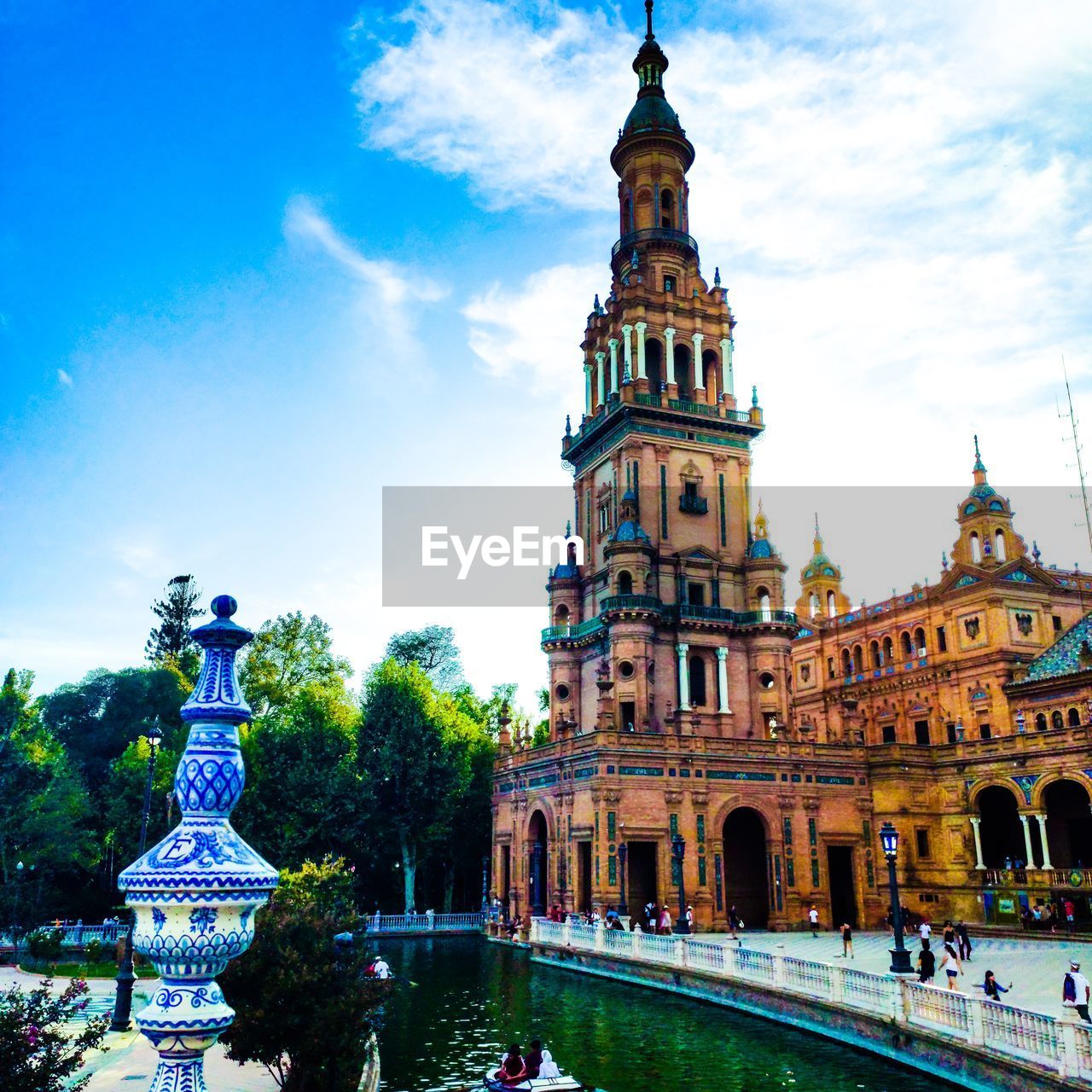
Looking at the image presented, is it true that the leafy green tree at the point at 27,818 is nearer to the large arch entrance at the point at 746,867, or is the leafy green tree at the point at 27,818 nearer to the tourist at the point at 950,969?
the large arch entrance at the point at 746,867

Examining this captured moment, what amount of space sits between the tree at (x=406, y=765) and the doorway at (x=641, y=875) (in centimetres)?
1073

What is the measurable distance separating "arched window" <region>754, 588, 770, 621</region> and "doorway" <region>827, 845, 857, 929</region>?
1081cm

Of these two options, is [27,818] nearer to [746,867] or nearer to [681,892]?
[681,892]

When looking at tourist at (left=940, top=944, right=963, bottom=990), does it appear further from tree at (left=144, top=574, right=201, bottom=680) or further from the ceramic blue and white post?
tree at (left=144, top=574, right=201, bottom=680)

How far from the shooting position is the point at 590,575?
4966cm

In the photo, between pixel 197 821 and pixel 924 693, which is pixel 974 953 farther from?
pixel 197 821

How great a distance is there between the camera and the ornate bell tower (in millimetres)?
45406

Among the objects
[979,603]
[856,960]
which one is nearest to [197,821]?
[856,960]

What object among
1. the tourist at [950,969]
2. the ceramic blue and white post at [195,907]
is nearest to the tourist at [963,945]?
the tourist at [950,969]

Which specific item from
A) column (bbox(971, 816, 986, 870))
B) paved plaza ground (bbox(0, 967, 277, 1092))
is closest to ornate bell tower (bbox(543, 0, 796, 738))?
column (bbox(971, 816, 986, 870))

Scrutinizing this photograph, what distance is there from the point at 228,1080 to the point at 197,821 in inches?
401

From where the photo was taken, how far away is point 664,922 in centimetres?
3394

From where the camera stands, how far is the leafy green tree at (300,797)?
4556 cm

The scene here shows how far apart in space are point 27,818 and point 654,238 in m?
39.3
